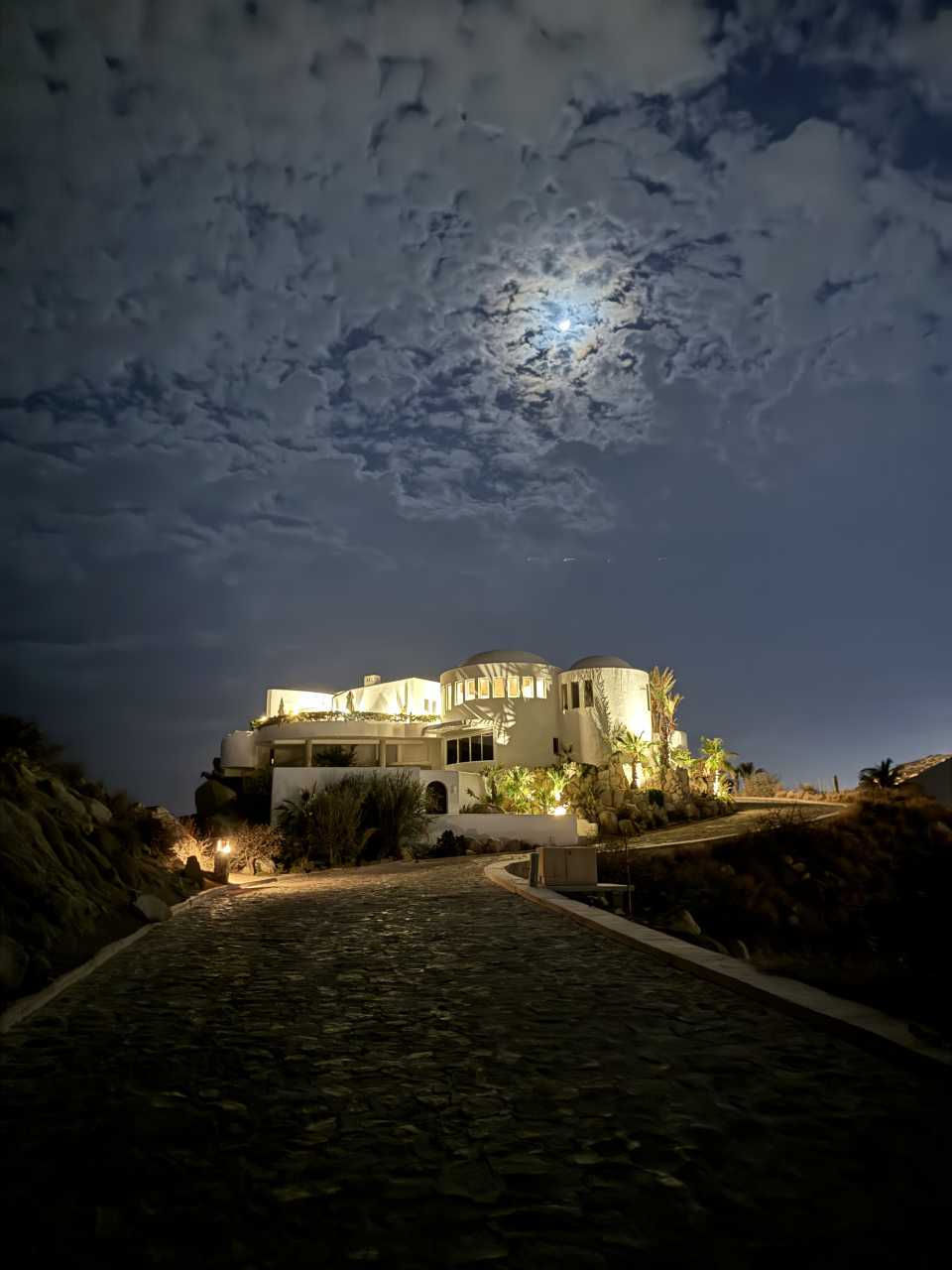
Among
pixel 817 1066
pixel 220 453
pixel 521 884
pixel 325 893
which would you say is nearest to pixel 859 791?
pixel 521 884

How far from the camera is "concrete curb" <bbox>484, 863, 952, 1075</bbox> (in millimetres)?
3273

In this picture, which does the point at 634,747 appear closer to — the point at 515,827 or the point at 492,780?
the point at 492,780

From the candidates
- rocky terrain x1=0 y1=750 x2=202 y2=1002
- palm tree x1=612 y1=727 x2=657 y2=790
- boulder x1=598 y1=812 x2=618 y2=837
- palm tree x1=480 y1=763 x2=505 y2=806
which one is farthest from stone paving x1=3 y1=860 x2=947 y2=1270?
palm tree x1=612 y1=727 x2=657 y2=790

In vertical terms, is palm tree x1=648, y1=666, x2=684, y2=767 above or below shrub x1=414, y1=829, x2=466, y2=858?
above

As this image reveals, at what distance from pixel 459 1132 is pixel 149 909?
6.99 meters

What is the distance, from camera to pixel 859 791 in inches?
1229

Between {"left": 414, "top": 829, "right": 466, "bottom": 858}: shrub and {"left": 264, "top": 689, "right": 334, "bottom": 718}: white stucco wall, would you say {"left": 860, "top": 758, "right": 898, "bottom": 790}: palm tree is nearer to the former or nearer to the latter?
{"left": 414, "top": 829, "right": 466, "bottom": 858}: shrub

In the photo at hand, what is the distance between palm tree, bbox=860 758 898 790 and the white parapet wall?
1508cm

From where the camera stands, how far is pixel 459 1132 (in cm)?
277

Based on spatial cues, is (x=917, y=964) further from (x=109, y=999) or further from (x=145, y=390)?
(x=145, y=390)

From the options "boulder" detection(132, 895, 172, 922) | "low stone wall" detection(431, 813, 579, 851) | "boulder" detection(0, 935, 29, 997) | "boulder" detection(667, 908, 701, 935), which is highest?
"low stone wall" detection(431, 813, 579, 851)

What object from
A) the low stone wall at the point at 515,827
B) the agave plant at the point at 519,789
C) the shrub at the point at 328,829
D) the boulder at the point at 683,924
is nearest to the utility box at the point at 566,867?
the boulder at the point at 683,924

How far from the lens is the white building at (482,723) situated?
3089 centimetres

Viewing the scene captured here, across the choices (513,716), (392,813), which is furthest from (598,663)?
(392,813)
